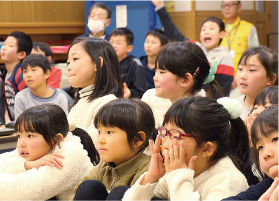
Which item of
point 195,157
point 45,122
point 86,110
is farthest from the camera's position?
point 86,110

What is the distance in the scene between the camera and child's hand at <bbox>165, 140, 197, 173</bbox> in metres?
1.56

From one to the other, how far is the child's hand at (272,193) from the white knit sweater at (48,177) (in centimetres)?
83

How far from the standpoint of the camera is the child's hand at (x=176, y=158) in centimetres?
156

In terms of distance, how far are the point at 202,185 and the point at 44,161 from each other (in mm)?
646

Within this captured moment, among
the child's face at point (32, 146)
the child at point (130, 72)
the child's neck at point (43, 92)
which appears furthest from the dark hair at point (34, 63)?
the child's face at point (32, 146)

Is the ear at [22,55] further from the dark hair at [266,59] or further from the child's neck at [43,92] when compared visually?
the dark hair at [266,59]

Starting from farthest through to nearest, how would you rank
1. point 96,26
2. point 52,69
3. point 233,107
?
point 96,26 < point 52,69 < point 233,107

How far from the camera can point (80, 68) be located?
2.48 m

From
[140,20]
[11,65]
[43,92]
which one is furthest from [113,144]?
[140,20]

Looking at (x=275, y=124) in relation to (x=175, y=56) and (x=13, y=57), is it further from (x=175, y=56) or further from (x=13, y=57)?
(x=13, y=57)

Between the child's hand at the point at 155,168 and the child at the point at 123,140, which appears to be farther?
the child at the point at 123,140

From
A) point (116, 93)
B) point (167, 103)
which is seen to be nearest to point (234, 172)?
point (116, 93)

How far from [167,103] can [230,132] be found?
1.15 metres

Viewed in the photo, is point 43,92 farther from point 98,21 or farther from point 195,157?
point 195,157
